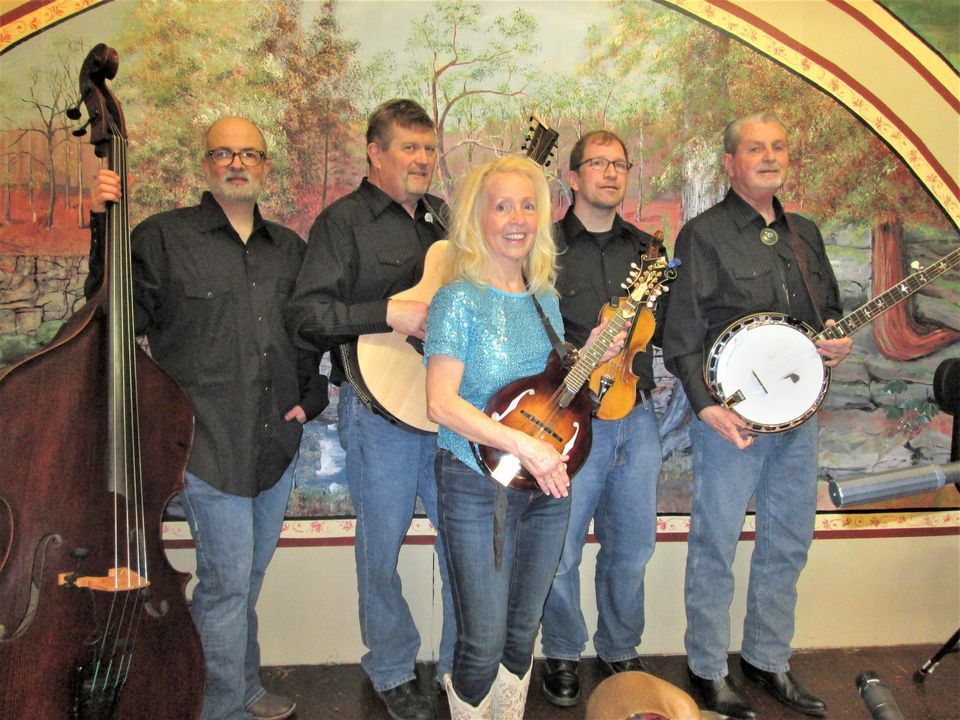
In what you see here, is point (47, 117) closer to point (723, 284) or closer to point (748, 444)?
point (723, 284)

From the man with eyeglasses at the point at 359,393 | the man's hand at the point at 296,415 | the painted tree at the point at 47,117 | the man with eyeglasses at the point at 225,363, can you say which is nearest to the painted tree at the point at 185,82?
the painted tree at the point at 47,117

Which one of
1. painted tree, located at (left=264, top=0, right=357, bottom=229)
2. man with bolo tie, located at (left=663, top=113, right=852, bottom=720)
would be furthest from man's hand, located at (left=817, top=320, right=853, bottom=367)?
painted tree, located at (left=264, top=0, right=357, bottom=229)

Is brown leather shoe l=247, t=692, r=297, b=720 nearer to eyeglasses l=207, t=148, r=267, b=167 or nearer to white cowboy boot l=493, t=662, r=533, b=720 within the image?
white cowboy boot l=493, t=662, r=533, b=720

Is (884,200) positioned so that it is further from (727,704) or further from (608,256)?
(727,704)

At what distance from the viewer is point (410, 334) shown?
2.35 metres

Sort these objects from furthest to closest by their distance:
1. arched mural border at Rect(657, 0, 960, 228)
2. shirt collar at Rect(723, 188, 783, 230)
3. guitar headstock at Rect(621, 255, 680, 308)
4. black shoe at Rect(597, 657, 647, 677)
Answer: arched mural border at Rect(657, 0, 960, 228) → black shoe at Rect(597, 657, 647, 677) → shirt collar at Rect(723, 188, 783, 230) → guitar headstock at Rect(621, 255, 680, 308)

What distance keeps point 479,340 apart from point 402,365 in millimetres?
611

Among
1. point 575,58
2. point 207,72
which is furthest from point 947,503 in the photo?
point 207,72

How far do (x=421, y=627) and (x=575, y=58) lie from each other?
2.51 meters

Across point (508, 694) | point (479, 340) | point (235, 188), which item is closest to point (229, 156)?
point (235, 188)

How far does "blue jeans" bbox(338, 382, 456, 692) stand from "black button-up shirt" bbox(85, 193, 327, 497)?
27 cm

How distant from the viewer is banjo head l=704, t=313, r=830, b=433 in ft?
8.48

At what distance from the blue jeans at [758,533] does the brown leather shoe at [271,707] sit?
1520 millimetres

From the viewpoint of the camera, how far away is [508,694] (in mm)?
2088
